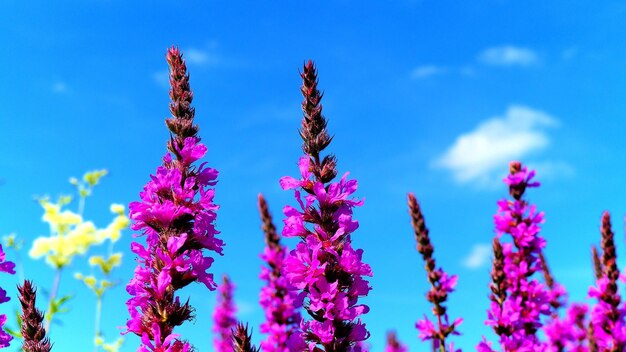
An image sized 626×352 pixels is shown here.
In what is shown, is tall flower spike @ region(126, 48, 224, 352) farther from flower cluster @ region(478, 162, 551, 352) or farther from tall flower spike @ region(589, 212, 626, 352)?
tall flower spike @ region(589, 212, 626, 352)

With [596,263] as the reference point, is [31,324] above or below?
below

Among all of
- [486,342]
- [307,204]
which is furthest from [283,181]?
[486,342]

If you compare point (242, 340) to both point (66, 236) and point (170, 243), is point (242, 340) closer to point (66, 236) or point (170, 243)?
point (170, 243)

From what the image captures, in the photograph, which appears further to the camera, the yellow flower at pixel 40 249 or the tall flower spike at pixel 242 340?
the yellow flower at pixel 40 249

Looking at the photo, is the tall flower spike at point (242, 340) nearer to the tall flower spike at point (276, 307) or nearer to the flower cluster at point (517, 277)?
the tall flower spike at point (276, 307)

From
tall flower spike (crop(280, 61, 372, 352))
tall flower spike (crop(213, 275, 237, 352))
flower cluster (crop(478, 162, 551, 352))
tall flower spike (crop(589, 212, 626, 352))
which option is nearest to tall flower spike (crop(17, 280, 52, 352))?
tall flower spike (crop(280, 61, 372, 352))

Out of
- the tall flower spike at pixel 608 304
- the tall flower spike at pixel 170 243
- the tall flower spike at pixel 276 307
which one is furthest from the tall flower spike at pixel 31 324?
the tall flower spike at pixel 608 304

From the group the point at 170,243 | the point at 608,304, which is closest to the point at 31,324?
the point at 170,243
